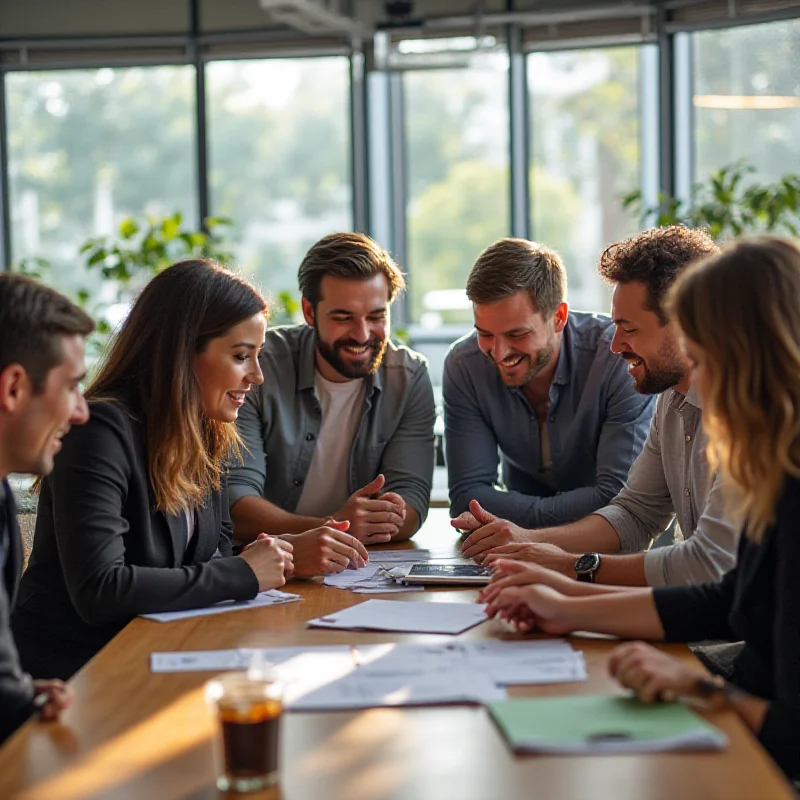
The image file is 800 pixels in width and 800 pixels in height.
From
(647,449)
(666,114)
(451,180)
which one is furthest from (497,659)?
(451,180)

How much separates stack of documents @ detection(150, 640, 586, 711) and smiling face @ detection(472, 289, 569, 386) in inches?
56.0

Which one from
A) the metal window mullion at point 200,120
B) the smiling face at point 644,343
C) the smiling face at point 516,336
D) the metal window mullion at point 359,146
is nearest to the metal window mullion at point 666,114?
the metal window mullion at point 359,146

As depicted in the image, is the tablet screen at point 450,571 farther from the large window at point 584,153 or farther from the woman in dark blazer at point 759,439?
the large window at point 584,153

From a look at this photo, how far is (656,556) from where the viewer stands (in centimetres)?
226

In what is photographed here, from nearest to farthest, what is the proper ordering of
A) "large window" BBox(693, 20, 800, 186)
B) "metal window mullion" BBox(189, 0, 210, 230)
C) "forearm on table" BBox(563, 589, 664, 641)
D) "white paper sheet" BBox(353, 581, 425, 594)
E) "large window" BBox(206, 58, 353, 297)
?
"forearm on table" BBox(563, 589, 664, 641) < "white paper sheet" BBox(353, 581, 425, 594) < "large window" BBox(693, 20, 800, 186) < "metal window mullion" BBox(189, 0, 210, 230) < "large window" BBox(206, 58, 353, 297)

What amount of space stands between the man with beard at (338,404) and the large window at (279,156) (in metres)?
4.05

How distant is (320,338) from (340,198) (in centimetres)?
425

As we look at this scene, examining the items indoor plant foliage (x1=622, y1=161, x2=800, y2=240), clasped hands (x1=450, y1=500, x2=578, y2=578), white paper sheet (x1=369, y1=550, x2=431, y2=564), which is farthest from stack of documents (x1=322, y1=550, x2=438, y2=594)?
indoor plant foliage (x1=622, y1=161, x2=800, y2=240)

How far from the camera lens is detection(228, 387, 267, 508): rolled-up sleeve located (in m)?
3.08

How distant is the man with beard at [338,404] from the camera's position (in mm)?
3176

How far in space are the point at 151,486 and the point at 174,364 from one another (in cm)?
25

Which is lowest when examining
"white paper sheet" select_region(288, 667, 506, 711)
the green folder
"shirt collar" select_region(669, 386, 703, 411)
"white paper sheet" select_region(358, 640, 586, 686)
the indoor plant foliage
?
"white paper sheet" select_region(358, 640, 586, 686)

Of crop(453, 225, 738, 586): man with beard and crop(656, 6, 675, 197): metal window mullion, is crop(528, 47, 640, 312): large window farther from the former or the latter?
crop(453, 225, 738, 586): man with beard

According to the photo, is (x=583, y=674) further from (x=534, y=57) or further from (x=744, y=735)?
(x=534, y=57)
